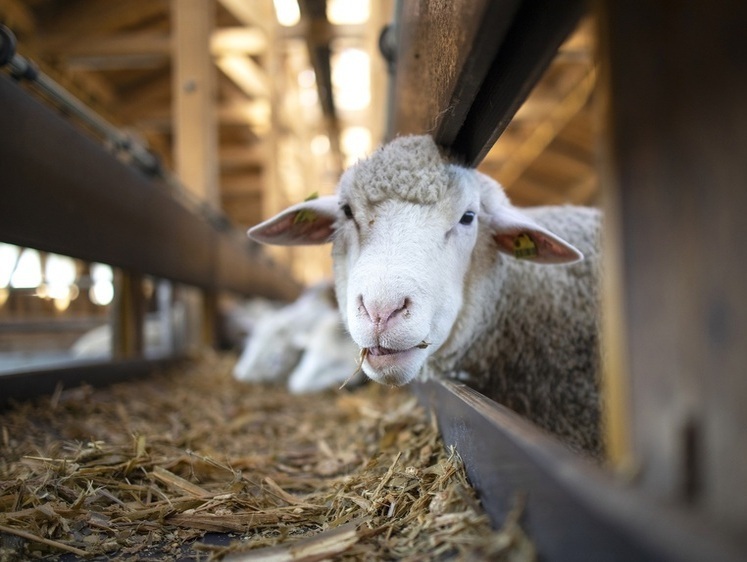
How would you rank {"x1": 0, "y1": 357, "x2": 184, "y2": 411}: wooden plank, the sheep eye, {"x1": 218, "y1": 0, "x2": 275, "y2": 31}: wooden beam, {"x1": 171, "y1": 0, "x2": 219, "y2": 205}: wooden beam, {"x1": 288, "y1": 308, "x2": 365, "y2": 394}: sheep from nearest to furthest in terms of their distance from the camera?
the sheep eye < {"x1": 0, "y1": 357, "x2": 184, "y2": 411}: wooden plank < {"x1": 288, "y1": 308, "x2": 365, "y2": 394}: sheep < {"x1": 171, "y1": 0, "x2": 219, "y2": 205}: wooden beam < {"x1": 218, "y1": 0, "x2": 275, "y2": 31}: wooden beam

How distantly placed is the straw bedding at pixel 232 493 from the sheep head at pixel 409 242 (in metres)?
0.32

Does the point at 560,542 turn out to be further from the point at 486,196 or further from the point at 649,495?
the point at 486,196

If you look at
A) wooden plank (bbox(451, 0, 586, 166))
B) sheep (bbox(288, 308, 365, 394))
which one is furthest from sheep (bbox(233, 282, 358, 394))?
wooden plank (bbox(451, 0, 586, 166))

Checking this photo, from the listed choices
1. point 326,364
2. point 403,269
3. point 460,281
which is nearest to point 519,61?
point 403,269

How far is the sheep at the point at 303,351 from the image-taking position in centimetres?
390

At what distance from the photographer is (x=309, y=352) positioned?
13.6 feet

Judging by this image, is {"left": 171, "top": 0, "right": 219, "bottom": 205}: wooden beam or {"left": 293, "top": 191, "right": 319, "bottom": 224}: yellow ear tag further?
{"left": 171, "top": 0, "right": 219, "bottom": 205}: wooden beam

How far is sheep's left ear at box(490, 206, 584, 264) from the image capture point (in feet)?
6.32

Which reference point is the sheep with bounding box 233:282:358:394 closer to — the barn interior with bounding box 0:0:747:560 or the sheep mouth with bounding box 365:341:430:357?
the barn interior with bounding box 0:0:747:560

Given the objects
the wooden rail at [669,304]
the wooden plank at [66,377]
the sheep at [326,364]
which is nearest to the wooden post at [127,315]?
the wooden plank at [66,377]

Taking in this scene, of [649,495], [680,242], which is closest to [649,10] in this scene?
[680,242]

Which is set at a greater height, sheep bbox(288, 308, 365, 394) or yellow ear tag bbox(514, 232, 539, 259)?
yellow ear tag bbox(514, 232, 539, 259)

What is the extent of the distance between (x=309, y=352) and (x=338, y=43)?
3.91 meters

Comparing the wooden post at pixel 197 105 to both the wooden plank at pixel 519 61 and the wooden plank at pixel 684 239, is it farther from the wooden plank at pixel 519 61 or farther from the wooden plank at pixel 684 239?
the wooden plank at pixel 684 239
